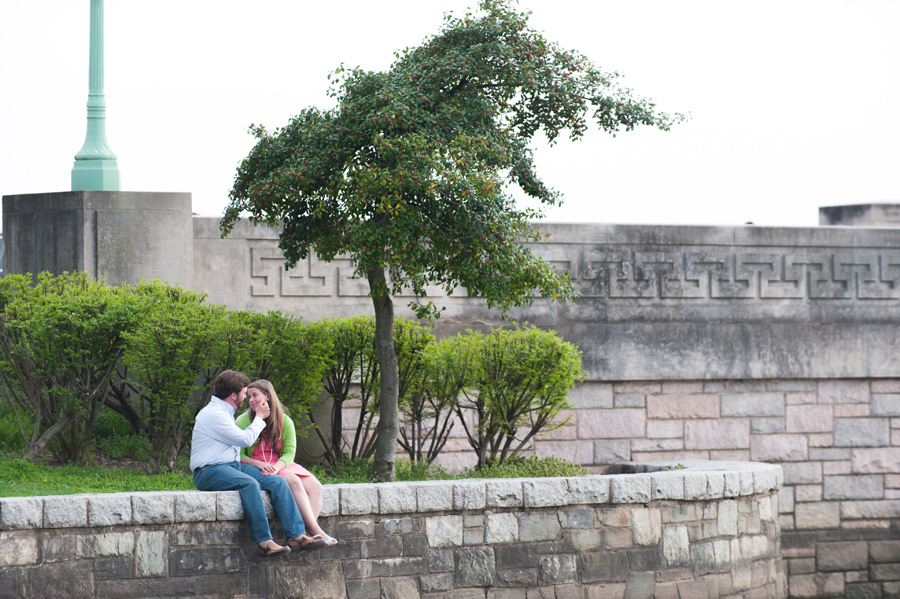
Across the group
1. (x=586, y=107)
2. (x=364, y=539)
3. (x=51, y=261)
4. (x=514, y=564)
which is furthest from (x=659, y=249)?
(x=51, y=261)

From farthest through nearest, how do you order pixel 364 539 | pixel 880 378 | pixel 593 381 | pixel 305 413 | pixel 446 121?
pixel 880 378
pixel 593 381
pixel 305 413
pixel 446 121
pixel 364 539

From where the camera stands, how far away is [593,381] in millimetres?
10742

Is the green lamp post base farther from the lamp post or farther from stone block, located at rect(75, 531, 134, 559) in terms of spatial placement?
stone block, located at rect(75, 531, 134, 559)

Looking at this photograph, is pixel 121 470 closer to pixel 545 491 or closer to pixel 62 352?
pixel 62 352

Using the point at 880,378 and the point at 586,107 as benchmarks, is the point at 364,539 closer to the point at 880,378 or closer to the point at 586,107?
→ the point at 586,107

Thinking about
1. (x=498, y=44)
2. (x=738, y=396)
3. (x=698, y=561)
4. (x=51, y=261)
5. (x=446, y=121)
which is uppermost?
(x=498, y=44)

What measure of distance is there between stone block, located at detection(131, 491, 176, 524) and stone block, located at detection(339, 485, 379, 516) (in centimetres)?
116

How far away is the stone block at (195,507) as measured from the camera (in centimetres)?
652

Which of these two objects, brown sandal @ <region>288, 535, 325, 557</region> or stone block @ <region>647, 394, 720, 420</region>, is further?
stone block @ <region>647, 394, 720, 420</region>

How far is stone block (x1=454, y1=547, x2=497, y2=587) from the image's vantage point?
730 centimetres

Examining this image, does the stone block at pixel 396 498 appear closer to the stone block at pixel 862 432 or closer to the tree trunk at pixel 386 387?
the tree trunk at pixel 386 387

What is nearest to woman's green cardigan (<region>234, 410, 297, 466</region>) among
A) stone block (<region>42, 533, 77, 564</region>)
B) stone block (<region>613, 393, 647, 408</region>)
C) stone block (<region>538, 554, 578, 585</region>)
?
stone block (<region>42, 533, 77, 564</region>)

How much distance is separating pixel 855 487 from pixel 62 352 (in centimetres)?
862

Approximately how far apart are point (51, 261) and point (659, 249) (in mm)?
6332
